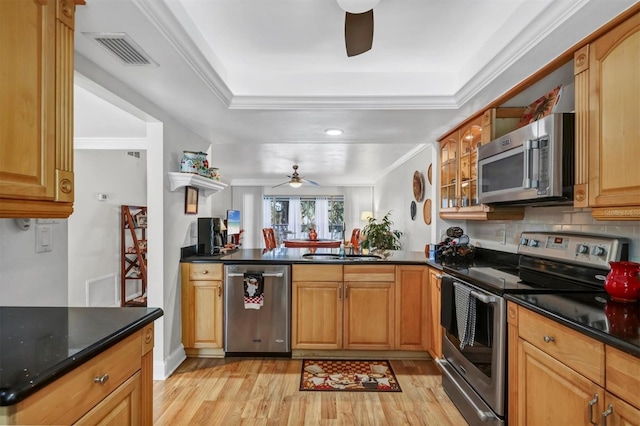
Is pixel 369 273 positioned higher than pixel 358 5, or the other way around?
pixel 358 5

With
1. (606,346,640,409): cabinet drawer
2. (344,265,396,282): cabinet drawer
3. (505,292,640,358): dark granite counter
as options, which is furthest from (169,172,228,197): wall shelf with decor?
(606,346,640,409): cabinet drawer

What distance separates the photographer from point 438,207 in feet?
12.0

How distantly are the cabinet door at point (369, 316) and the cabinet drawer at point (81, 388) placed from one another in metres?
2.04

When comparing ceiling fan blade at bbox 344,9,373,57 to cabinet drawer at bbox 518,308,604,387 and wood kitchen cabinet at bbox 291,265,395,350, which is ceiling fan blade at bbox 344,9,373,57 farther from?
wood kitchen cabinet at bbox 291,265,395,350

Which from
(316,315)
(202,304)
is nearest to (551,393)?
(316,315)

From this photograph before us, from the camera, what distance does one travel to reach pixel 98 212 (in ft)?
14.6

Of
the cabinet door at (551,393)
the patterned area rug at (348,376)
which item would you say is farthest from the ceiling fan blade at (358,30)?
the patterned area rug at (348,376)

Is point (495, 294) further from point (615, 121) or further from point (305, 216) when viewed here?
point (305, 216)

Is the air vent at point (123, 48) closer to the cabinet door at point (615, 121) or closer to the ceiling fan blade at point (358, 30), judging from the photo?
the ceiling fan blade at point (358, 30)

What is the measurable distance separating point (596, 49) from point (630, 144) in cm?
50

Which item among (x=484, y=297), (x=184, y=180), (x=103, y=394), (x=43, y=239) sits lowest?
(x=103, y=394)

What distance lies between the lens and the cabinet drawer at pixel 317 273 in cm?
313

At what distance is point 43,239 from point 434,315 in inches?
110

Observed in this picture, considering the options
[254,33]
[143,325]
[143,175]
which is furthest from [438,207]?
[143,175]
